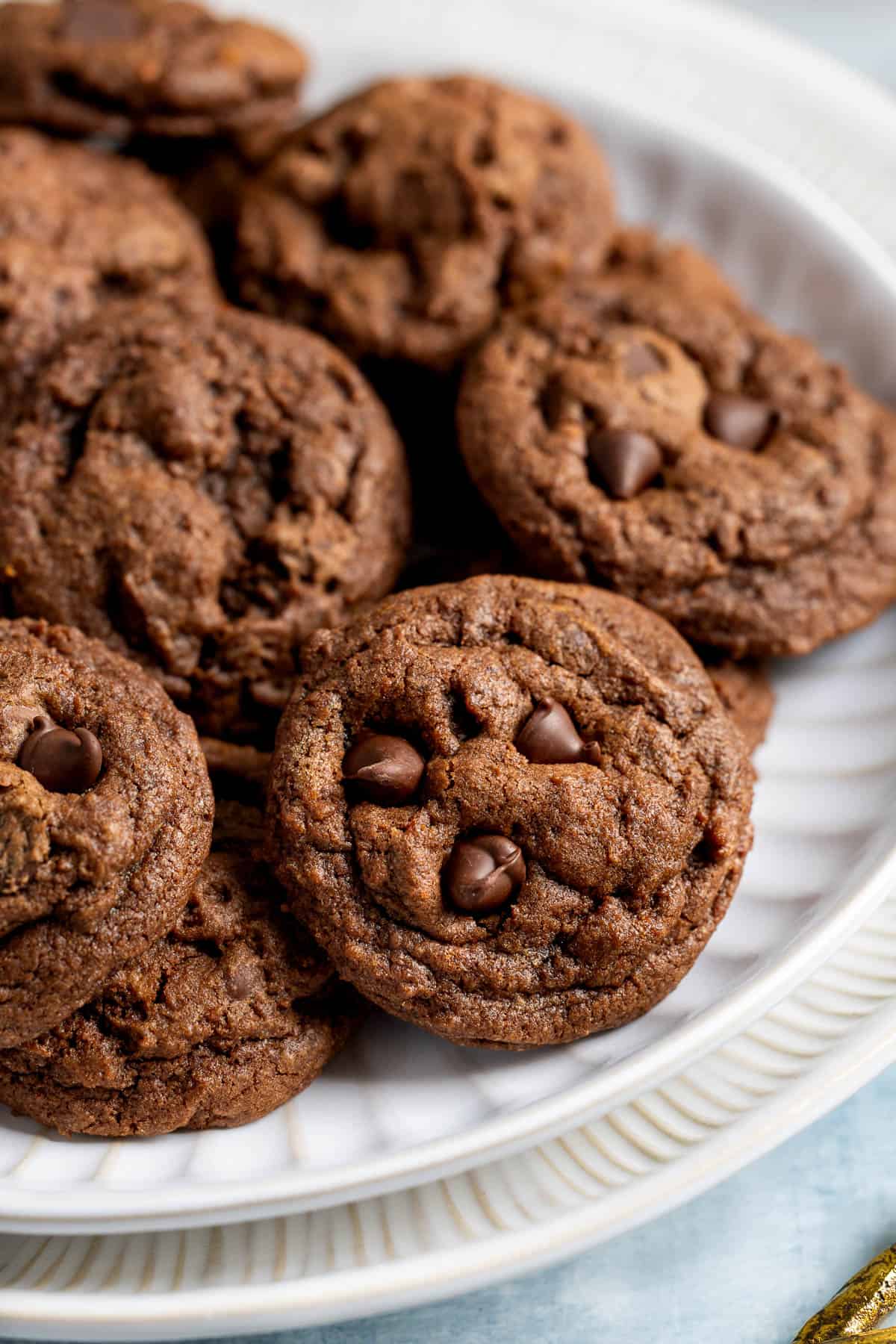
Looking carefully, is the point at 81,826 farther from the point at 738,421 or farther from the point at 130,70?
the point at 130,70

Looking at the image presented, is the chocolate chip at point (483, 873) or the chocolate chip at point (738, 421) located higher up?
the chocolate chip at point (738, 421)

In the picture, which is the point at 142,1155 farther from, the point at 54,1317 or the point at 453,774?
the point at 453,774

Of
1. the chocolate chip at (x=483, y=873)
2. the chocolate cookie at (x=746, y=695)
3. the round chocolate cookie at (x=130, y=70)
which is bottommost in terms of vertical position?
the chocolate chip at (x=483, y=873)

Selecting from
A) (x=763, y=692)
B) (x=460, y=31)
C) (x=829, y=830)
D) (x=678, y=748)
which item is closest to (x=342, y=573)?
(x=678, y=748)

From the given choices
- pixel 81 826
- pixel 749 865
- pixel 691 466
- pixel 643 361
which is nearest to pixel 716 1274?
pixel 749 865

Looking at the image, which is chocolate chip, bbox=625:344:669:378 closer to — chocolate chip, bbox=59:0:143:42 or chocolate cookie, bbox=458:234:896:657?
chocolate cookie, bbox=458:234:896:657

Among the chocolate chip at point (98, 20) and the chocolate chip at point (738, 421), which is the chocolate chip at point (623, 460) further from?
the chocolate chip at point (98, 20)

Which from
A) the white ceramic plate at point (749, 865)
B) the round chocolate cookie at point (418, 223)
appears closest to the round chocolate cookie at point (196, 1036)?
the white ceramic plate at point (749, 865)
